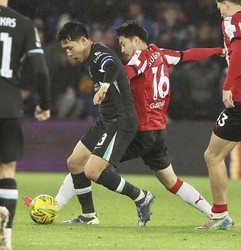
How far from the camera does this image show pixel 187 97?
1667 centimetres

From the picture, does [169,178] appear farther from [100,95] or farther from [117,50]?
[117,50]

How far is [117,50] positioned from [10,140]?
10139mm

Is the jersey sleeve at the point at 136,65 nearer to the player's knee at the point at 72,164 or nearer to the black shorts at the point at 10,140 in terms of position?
the player's knee at the point at 72,164

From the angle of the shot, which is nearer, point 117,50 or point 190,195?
point 190,195

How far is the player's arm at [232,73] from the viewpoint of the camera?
8180 mm

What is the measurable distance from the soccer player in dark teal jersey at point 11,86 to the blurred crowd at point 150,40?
32.1ft

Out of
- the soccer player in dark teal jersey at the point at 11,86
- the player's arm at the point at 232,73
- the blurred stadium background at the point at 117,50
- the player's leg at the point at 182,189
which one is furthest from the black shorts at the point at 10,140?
the blurred stadium background at the point at 117,50

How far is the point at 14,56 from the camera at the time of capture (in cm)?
675

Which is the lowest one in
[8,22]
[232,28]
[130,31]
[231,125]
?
[231,125]

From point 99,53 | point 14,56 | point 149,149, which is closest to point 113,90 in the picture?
point 99,53

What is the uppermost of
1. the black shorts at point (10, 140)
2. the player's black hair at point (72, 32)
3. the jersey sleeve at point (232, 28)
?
the jersey sleeve at point (232, 28)

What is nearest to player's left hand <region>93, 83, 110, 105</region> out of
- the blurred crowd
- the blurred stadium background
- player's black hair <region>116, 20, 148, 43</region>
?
player's black hair <region>116, 20, 148, 43</region>

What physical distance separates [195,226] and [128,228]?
0.68 meters

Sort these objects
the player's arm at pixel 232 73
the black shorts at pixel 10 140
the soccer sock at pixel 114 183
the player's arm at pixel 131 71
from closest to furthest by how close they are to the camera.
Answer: the black shorts at pixel 10 140 < the player's arm at pixel 232 73 < the soccer sock at pixel 114 183 < the player's arm at pixel 131 71
